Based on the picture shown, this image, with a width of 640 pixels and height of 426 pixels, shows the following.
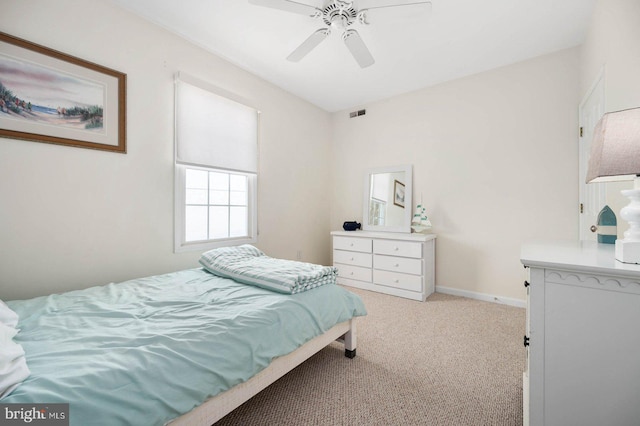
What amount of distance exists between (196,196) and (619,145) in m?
2.84

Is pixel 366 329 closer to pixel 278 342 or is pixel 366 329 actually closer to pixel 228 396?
pixel 278 342

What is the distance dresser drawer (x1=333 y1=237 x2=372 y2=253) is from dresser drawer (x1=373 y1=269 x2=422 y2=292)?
321mm

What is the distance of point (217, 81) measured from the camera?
2758 mm

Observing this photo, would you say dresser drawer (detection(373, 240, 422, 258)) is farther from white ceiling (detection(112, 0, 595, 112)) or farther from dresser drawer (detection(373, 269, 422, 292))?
white ceiling (detection(112, 0, 595, 112))

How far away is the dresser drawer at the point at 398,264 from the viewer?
308cm

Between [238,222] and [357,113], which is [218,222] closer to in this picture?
[238,222]

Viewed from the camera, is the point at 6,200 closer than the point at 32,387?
No

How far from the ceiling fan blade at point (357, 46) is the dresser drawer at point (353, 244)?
204 centimetres

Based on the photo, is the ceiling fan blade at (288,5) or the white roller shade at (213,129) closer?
the ceiling fan blade at (288,5)

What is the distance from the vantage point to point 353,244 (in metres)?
3.59

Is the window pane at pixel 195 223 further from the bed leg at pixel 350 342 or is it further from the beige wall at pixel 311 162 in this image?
the bed leg at pixel 350 342

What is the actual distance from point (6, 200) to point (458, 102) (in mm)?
4116

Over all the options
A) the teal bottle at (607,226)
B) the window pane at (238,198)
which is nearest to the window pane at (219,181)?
the window pane at (238,198)

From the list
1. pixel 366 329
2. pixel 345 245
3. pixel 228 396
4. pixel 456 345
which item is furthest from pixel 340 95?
pixel 228 396
